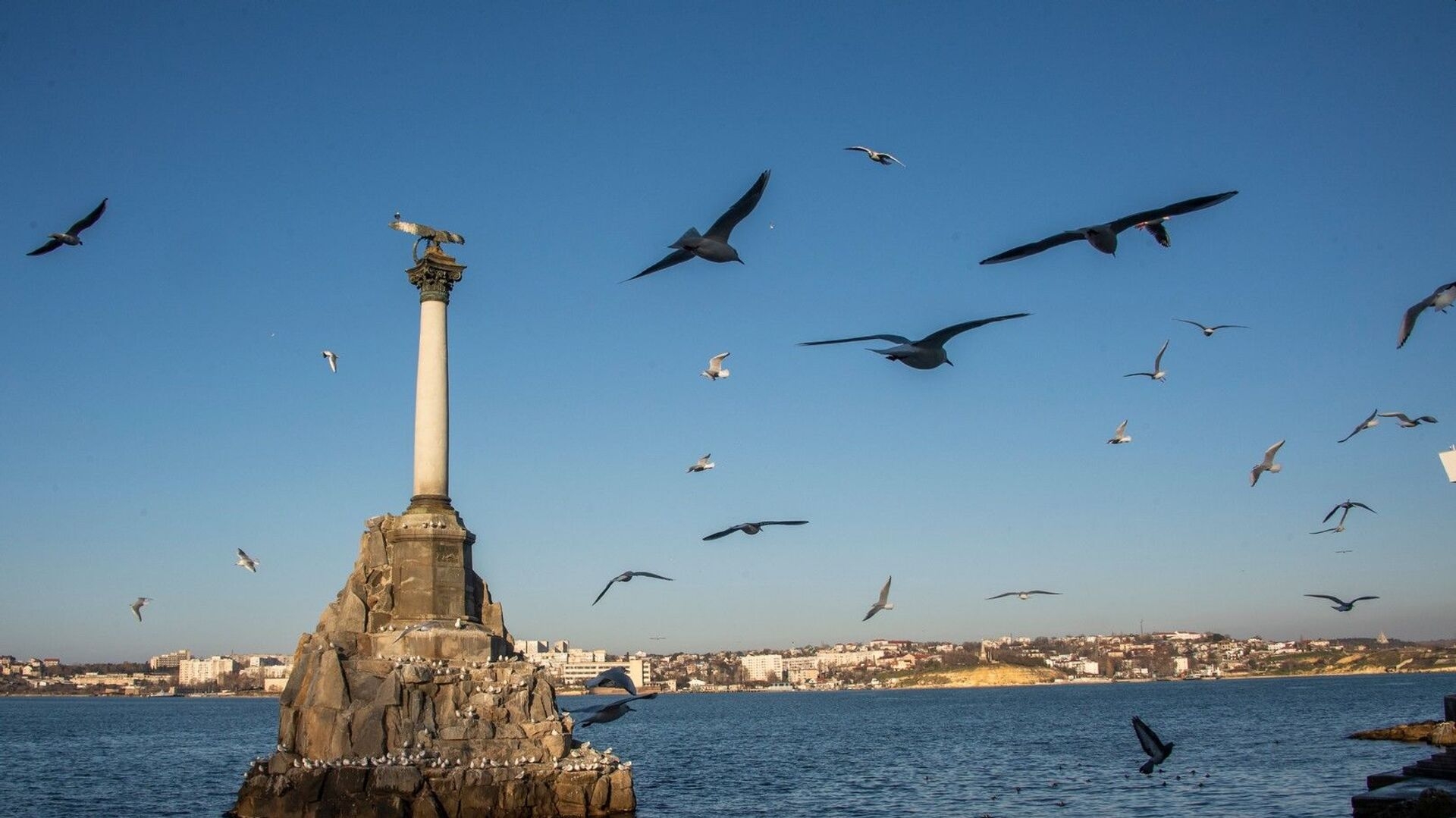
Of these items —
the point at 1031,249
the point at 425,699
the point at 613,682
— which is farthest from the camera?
the point at 425,699

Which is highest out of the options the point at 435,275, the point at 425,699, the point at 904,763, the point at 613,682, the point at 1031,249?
the point at 435,275

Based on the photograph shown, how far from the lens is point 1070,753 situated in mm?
53500

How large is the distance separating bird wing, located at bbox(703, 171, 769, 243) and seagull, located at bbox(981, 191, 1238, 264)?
253cm

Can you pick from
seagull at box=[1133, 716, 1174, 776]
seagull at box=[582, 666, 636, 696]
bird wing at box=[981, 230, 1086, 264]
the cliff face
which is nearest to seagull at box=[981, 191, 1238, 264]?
bird wing at box=[981, 230, 1086, 264]

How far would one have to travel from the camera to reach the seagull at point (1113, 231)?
28.3 ft

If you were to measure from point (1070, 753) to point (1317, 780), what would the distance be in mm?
17073

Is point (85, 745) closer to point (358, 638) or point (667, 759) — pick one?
point (667, 759)

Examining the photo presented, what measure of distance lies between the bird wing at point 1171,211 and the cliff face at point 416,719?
18.9m

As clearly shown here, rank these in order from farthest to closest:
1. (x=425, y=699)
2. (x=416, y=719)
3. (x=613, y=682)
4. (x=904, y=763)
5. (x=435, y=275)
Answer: (x=904, y=763) → (x=435, y=275) → (x=425, y=699) → (x=416, y=719) → (x=613, y=682)

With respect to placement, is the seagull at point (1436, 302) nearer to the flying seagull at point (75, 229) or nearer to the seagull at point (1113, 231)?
the seagull at point (1113, 231)

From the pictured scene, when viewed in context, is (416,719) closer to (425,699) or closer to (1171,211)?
(425,699)

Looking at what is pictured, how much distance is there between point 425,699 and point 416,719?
0.58 meters

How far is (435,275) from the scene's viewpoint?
32.8 m

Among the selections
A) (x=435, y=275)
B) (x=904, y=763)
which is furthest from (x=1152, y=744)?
(x=904, y=763)
